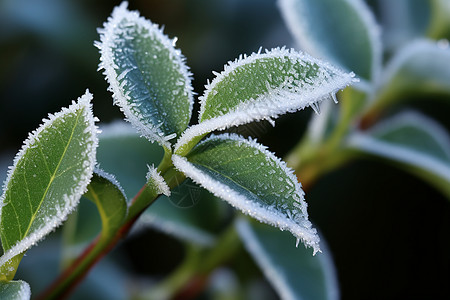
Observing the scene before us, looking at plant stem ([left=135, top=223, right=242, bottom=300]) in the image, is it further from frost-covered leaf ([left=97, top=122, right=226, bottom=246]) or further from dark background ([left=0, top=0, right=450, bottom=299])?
dark background ([left=0, top=0, right=450, bottom=299])

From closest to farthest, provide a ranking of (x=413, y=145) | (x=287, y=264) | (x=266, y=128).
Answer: (x=287, y=264), (x=413, y=145), (x=266, y=128)

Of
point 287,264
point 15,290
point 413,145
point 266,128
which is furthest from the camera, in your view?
point 266,128

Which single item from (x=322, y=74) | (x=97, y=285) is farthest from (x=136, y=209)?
(x=97, y=285)

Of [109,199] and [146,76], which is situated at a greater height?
[146,76]

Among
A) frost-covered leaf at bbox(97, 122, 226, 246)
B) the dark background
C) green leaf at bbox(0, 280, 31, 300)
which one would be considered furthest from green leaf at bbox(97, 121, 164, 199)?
the dark background

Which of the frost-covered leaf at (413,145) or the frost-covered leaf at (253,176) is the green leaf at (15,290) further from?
the frost-covered leaf at (413,145)

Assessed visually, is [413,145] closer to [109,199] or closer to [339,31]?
[339,31]

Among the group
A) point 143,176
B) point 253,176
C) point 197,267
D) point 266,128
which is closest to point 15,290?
point 253,176

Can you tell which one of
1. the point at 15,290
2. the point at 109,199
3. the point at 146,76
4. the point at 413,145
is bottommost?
the point at 15,290
